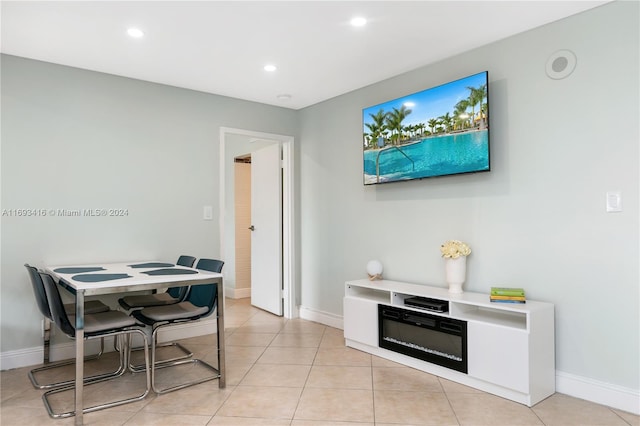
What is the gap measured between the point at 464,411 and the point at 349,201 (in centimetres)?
231

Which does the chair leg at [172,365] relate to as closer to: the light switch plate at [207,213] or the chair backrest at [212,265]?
the chair backrest at [212,265]

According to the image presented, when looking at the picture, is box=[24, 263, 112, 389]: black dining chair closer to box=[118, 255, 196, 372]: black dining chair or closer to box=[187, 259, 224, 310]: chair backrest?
box=[118, 255, 196, 372]: black dining chair

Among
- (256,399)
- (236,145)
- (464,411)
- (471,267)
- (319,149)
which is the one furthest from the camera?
(236,145)

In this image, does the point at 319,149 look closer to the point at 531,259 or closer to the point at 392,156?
the point at 392,156

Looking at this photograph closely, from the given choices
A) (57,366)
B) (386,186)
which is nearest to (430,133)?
(386,186)

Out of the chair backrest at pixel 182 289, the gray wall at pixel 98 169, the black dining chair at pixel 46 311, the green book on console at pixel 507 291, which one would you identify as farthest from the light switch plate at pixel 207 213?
the green book on console at pixel 507 291

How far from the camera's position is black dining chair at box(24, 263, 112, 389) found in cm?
274

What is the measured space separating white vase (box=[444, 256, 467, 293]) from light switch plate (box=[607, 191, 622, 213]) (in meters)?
0.97

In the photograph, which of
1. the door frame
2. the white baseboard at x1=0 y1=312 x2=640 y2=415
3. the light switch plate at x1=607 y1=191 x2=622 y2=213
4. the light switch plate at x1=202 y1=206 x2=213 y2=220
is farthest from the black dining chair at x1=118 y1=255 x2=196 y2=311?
the light switch plate at x1=607 y1=191 x2=622 y2=213

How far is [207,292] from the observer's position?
3.08 meters

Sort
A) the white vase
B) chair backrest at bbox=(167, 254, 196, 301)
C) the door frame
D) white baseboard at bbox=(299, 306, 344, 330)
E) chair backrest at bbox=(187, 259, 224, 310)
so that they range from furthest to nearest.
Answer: the door frame
white baseboard at bbox=(299, 306, 344, 330)
chair backrest at bbox=(167, 254, 196, 301)
the white vase
chair backrest at bbox=(187, 259, 224, 310)

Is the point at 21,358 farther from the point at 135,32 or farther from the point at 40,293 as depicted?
the point at 135,32

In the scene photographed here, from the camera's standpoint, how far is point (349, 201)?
171 inches

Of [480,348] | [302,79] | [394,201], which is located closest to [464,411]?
[480,348]
